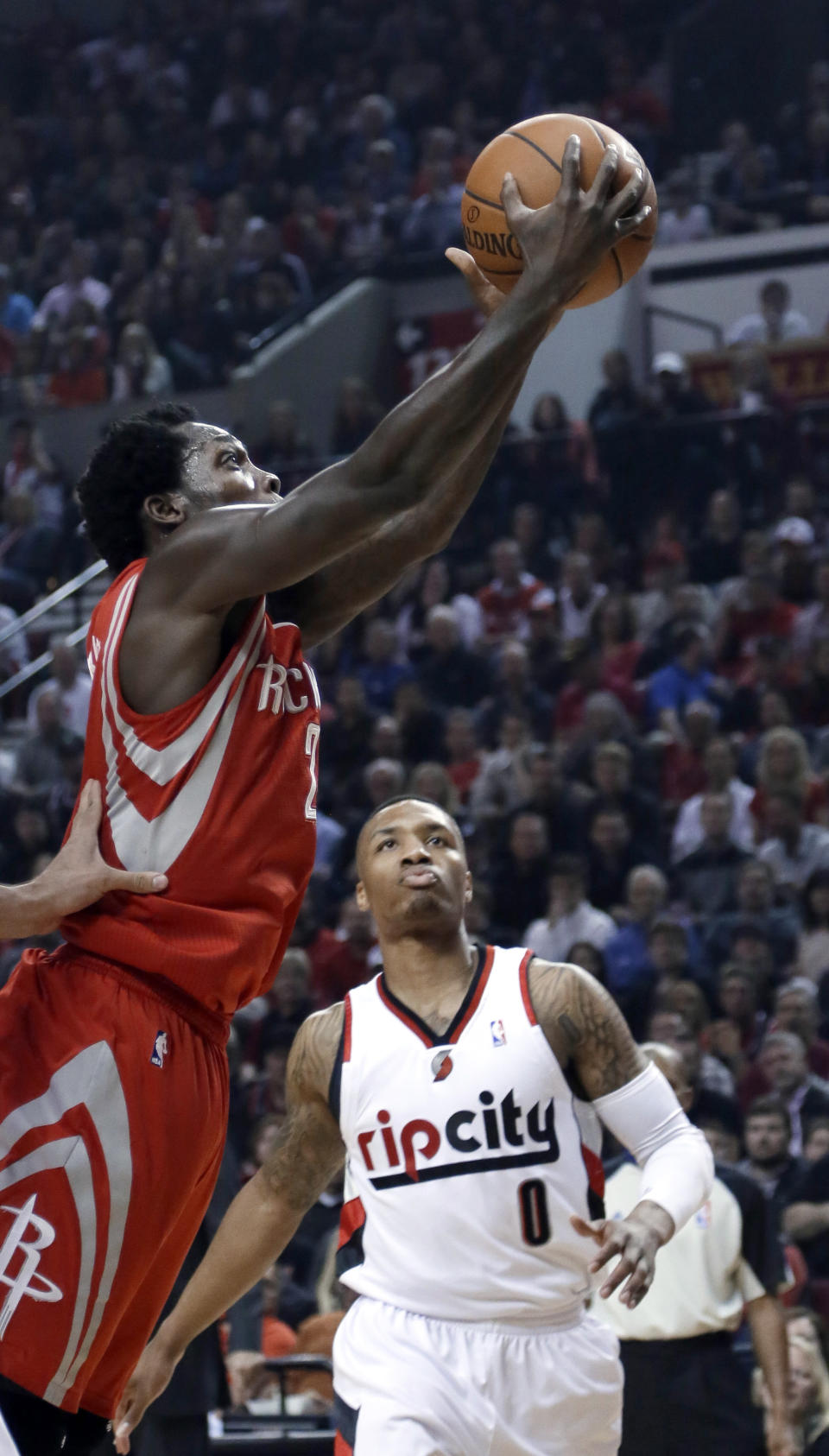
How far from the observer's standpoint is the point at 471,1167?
408cm

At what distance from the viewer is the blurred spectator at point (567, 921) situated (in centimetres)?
929

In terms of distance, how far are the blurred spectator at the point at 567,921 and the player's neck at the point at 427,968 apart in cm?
488

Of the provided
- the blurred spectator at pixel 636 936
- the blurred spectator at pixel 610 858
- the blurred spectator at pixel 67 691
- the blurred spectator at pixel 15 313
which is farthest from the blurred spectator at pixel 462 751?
the blurred spectator at pixel 15 313

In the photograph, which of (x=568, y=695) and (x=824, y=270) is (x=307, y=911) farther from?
(x=824, y=270)

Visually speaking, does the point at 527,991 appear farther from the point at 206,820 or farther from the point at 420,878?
the point at 206,820

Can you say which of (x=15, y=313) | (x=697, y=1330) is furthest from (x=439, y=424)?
(x=15, y=313)

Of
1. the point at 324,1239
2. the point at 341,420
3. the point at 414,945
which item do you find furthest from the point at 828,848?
the point at 341,420

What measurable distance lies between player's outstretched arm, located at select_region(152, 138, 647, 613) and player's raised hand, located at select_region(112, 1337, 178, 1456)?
1.71 m

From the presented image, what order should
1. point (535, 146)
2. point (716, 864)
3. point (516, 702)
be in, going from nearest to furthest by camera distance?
point (535, 146)
point (716, 864)
point (516, 702)

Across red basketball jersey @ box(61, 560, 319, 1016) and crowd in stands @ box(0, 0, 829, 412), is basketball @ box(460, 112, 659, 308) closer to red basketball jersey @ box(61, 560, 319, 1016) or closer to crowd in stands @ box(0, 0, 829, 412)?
red basketball jersey @ box(61, 560, 319, 1016)

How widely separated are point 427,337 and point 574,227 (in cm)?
1356

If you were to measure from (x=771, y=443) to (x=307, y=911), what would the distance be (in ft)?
14.0

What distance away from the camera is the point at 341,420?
14.2m

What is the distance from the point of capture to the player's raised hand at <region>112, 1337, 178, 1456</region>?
3.75 m
